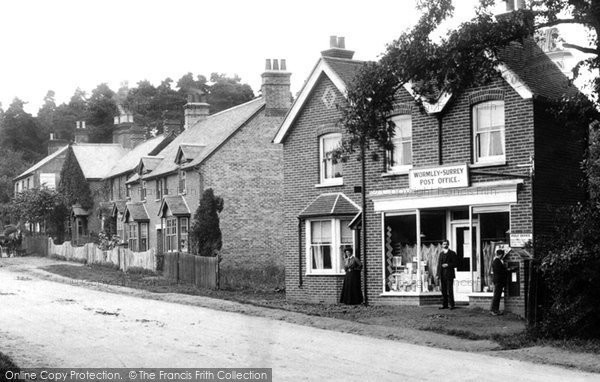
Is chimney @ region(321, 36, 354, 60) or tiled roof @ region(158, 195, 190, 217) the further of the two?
tiled roof @ region(158, 195, 190, 217)

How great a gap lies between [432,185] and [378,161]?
7.72 ft

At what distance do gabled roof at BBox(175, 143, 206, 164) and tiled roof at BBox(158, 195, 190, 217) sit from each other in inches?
80.8

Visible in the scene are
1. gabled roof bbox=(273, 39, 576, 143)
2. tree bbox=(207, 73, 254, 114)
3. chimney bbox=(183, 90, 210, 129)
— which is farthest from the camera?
tree bbox=(207, 73, 254, 114)

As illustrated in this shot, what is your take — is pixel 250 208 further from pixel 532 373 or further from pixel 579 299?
pixel 532 373

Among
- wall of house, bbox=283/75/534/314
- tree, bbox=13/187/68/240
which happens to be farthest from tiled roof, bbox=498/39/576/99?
tree, bbox=13/187/68/240

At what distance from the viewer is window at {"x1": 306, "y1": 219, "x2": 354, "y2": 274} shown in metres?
27.4

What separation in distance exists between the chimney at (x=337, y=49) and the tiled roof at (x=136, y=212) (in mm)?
25073

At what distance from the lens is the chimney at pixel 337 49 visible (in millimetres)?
31375

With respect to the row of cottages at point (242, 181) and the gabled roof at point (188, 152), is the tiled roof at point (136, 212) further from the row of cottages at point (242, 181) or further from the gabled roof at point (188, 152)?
the gabled roof at point (188, 152)

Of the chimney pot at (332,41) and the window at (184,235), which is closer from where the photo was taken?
the chimney pot at (332,41)

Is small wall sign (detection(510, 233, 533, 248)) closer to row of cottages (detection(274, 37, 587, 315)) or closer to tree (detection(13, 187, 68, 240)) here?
row of cottages (detection(274, 37, 587, 315))

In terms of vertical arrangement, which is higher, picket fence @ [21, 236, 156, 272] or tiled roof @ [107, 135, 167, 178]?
tiled roof @ [107, 135, 167, 178]

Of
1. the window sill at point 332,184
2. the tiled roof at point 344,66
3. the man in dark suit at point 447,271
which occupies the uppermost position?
the tiled roof at point 344,66

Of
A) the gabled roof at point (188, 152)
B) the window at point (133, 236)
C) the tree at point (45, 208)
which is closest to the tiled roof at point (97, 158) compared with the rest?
the tree at point (45, 208)
